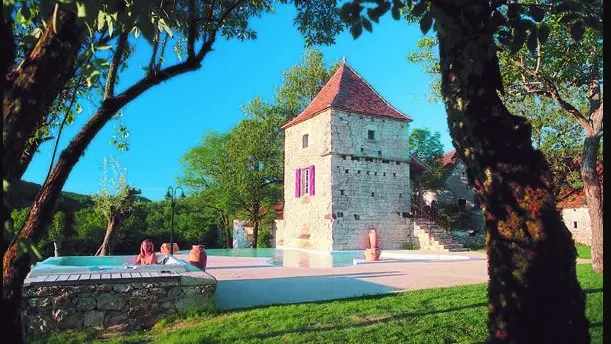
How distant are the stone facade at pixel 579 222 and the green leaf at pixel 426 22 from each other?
21652mm

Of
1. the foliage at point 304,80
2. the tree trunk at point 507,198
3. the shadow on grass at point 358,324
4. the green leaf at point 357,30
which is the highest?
the foliage at point 304,80

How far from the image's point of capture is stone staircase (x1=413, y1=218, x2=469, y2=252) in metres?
19.9

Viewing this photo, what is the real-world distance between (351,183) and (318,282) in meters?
12.2

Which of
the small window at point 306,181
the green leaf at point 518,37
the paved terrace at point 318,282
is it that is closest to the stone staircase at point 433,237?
the small window at point 306,181

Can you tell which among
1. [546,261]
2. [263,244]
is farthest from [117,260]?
[263,244]

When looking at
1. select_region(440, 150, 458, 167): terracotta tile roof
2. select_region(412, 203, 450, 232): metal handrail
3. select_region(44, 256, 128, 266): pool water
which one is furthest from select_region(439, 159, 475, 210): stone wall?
select_region(44, 256, 128, 266): pool water

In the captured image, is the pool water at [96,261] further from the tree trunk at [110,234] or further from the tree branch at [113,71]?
the tree branch at [113,71]

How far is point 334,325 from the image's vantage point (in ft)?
16.5

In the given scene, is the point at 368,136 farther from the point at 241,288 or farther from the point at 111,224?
the point at 241,288

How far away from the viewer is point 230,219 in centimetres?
2822

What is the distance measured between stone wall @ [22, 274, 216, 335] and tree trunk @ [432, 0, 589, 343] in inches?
183

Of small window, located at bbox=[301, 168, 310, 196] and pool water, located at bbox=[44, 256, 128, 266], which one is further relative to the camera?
small window, located at bbox=[301, 168, 310, 196]

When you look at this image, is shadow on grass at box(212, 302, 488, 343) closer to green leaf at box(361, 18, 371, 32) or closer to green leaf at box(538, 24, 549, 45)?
green leaf at box(361, 18, 371, 32)

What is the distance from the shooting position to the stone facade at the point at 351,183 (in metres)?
20.3
